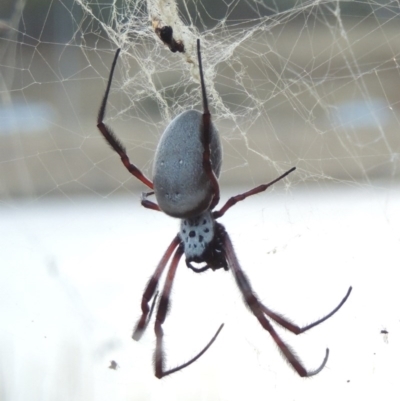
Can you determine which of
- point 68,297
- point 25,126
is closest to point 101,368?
point 68,297

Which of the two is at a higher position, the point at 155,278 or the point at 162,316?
the point at 155,278

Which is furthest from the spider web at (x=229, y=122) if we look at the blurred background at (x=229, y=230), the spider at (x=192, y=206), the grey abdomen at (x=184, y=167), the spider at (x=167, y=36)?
the grey abdomen at (x=184, y=167)

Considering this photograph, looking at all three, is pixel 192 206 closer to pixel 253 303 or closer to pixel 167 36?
pixel 253 303

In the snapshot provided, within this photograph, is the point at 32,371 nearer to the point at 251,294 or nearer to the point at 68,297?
the point at 68,297

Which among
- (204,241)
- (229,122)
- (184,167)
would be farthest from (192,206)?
(229,122)

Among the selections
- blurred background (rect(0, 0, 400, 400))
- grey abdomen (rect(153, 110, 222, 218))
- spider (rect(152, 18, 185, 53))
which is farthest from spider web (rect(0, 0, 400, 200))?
grey abdomen (rect(153, 110, 222, 218))

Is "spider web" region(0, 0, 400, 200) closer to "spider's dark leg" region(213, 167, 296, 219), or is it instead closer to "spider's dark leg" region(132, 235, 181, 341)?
"spider's dark leg" region(132, 235, 181, 341)

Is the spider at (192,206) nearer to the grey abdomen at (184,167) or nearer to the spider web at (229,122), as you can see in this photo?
the grey abdomen at (184,167)
